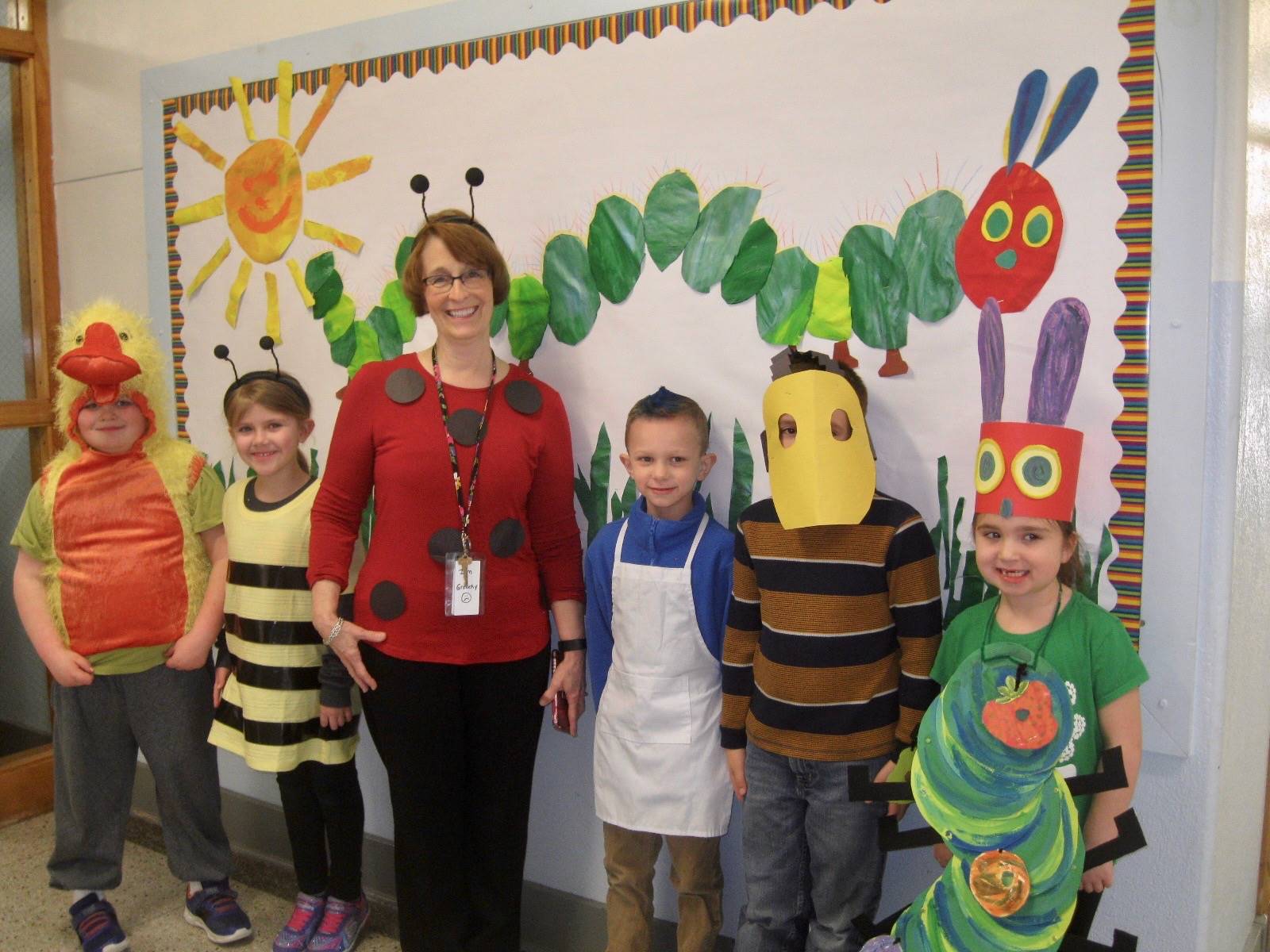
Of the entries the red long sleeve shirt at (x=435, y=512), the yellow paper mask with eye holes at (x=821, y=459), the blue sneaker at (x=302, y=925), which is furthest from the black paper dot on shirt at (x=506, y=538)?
the blue sneaker at (x=302, y=925)

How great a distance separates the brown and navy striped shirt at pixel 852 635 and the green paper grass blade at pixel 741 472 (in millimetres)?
270

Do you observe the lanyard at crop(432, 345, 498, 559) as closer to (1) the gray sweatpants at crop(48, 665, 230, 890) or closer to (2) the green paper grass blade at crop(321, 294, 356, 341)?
(2) the green paper grass blade at crop(321, 294, 356, 341)

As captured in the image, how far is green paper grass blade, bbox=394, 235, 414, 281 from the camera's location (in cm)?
233

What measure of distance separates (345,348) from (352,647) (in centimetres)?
83

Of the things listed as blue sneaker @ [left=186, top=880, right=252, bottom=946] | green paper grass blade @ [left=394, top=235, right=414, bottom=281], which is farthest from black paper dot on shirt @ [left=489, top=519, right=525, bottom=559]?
blue sneaker @ [left=186, top=880, right=252, bottom=946]

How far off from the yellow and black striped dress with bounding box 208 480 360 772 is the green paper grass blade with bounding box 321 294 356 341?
1.46 ft

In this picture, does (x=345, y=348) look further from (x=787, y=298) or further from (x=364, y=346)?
(x=787, y=298)

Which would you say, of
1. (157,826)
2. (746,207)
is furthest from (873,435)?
(157,826)

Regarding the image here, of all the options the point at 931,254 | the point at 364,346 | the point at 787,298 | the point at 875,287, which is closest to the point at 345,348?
the point at 364,346

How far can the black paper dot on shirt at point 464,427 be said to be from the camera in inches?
74.1

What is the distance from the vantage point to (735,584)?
1.77m

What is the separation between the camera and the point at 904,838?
4.98ft

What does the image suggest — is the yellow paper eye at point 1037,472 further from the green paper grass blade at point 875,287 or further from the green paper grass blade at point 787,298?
the green paper grass blade at point 787,298

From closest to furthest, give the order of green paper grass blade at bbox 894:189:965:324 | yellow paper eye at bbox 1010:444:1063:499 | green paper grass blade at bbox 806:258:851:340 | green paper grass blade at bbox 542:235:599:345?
yellow paper eye at bbox 1010:444:1063:499 → green paper grass blade at bbox 894:189:965:324 → green paper grass blade at bbox 806:258:851:340 → green paper grass blade at bbox 542:235:599:345
